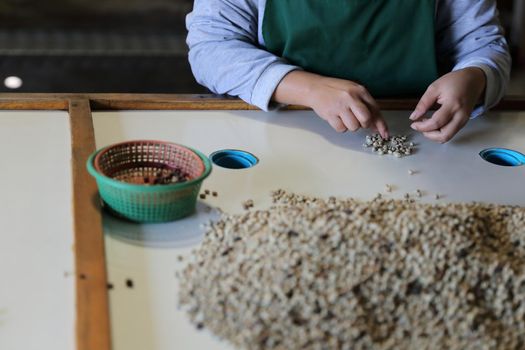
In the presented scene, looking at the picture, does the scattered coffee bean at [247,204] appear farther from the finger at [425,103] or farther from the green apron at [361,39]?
the green apron at [361,39]

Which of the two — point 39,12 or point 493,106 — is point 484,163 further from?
point 39,12

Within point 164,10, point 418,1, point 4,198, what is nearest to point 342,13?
point 418,1

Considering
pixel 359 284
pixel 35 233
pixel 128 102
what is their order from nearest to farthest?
pixel 359 284 → pixel 35 233 → pixel 128 102

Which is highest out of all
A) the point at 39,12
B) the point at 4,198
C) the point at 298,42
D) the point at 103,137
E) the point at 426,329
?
the point at 39,12

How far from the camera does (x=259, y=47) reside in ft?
4.81

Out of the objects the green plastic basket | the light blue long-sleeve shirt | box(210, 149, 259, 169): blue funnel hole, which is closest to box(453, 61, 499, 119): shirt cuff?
the light blue long-sleeve shirt

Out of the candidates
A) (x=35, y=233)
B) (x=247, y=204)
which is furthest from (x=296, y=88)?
(x=35, y=233)

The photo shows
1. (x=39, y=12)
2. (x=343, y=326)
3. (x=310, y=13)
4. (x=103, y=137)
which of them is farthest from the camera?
(x=39, y=12)

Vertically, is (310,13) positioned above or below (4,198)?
above

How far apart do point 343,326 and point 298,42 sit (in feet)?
2.62

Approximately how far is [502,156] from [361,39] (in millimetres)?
389

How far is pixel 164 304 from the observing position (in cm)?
79

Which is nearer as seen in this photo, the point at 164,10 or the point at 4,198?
the point at 4,198

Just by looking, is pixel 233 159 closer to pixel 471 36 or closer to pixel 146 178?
pixel 146 178
